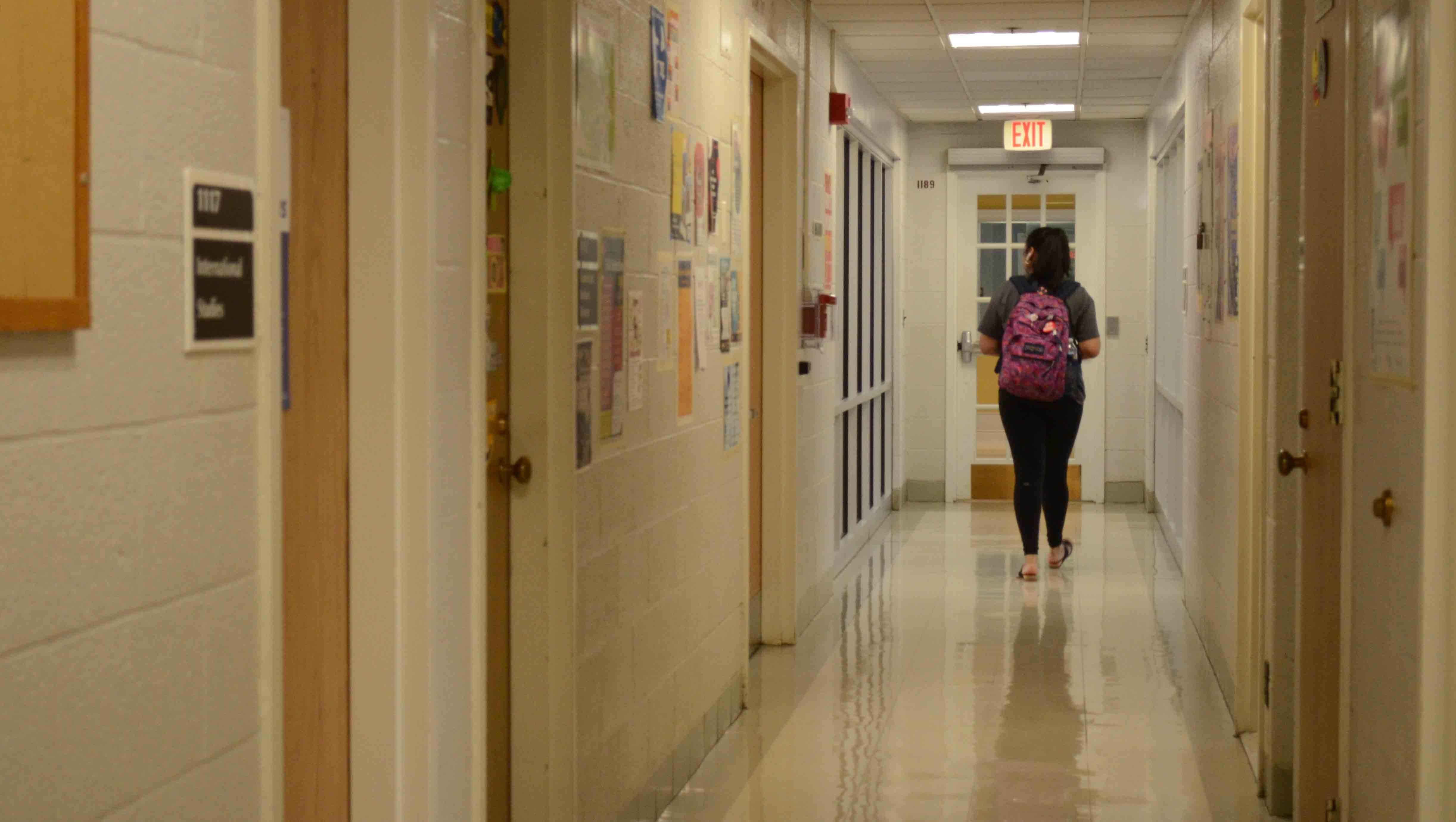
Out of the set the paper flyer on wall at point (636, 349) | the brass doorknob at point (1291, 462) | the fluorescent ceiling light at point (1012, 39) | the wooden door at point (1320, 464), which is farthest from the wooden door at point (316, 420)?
the fluorescent ceiling light at point (1012, 39)

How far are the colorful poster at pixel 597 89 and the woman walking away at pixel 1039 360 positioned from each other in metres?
3.83

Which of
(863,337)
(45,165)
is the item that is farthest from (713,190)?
(863,337)

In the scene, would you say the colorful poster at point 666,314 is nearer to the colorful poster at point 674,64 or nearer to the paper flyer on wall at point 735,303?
the colorful poster at point 674,64

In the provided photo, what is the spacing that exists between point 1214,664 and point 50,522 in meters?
4.64

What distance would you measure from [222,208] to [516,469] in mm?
1447

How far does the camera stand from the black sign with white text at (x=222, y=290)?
Answer: 5.13 ft

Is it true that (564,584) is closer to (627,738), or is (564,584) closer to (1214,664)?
(627,738)

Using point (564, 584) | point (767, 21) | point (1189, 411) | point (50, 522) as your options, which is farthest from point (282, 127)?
point (1189, 411)

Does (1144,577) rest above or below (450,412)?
below

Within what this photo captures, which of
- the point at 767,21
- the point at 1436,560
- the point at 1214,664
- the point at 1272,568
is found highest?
the point at 767,21

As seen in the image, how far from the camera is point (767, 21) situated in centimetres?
532

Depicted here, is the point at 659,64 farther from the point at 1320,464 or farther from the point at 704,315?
the point at 1320,464

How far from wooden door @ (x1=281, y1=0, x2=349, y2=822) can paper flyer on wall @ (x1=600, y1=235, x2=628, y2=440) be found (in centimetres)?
115

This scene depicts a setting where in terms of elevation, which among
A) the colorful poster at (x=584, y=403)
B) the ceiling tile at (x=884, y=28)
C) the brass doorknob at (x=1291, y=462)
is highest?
the ceiling tile at (x=884, y=28)
